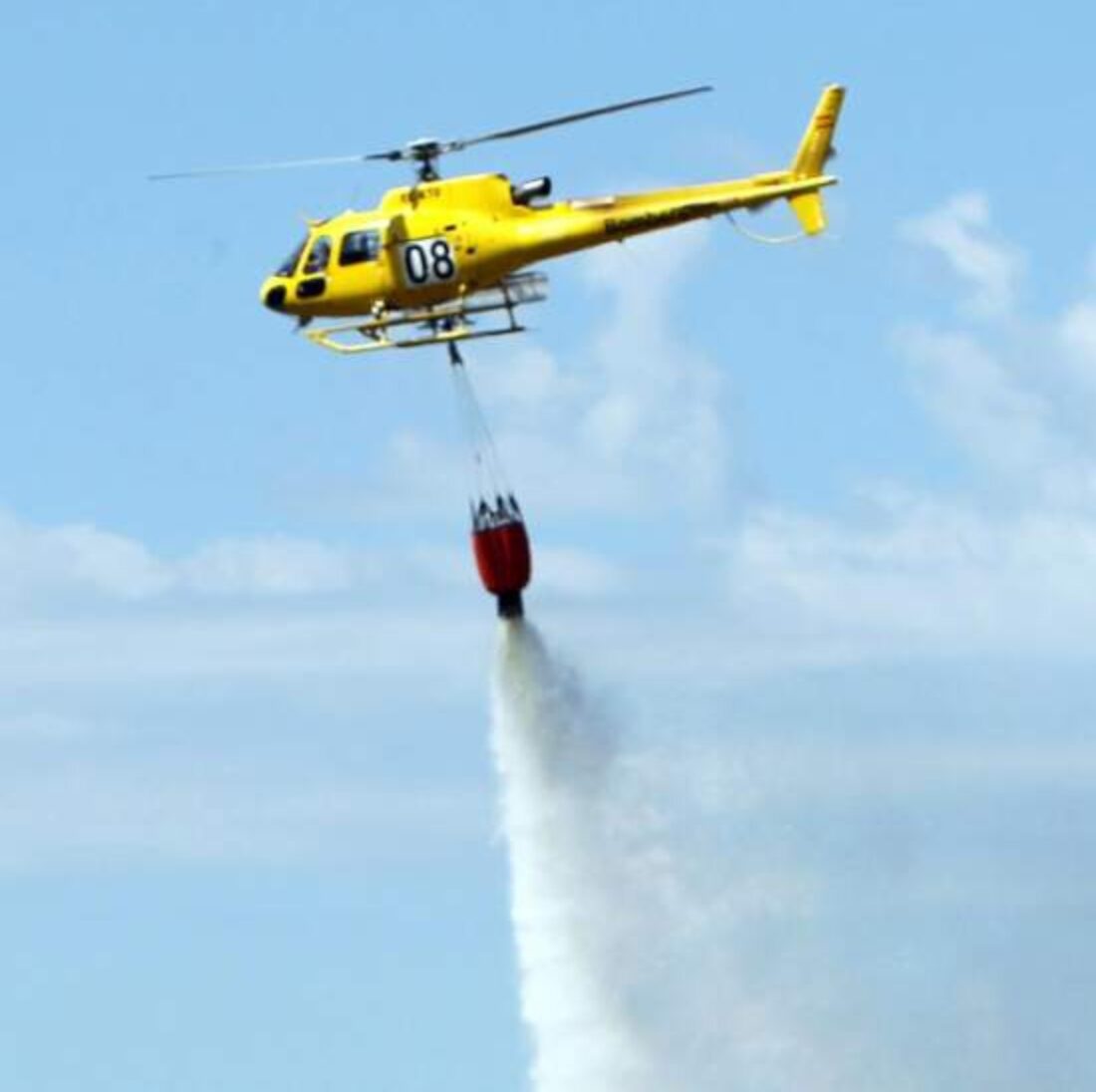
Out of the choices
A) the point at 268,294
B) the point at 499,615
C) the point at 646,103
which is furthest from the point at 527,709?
the point at 646,103

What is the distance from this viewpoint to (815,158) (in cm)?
9444

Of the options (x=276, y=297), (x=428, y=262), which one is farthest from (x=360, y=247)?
(x=276, y=297)

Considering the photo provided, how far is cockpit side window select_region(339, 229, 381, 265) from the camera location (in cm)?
9369

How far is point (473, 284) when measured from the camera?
92.6 meters

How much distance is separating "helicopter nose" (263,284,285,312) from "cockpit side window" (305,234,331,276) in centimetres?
88

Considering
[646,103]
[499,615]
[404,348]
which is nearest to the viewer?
[646,103]

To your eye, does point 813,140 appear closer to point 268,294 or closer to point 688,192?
point 688,192

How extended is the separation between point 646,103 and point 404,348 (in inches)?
364

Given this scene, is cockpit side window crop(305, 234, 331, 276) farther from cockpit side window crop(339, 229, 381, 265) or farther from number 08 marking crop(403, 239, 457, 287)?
number 08 marking crop(403, 239, 457, 287)

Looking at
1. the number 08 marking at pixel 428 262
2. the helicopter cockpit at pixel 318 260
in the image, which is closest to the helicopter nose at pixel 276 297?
the helicopter cockpit at pixel 318 260

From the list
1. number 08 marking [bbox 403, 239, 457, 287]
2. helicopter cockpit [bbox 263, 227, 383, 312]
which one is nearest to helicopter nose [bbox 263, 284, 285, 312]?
helicopter cockpit [bbox 263, 227, 383, 312]

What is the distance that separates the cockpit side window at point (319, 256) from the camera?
311 ft

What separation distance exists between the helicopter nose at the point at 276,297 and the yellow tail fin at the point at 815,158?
1239 centimetres

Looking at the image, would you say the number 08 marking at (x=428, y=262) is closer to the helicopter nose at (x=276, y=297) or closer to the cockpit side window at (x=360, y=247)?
the cockpit side window at (x=360, y=247)
